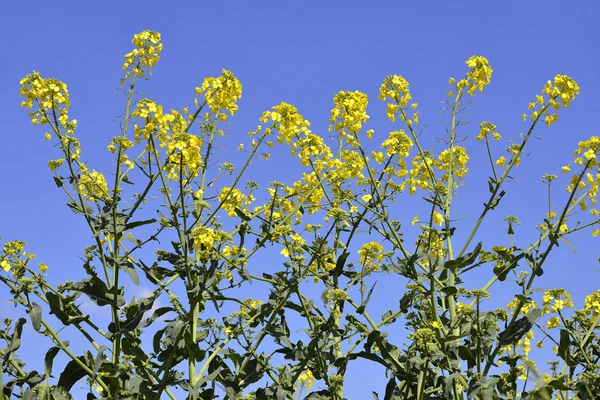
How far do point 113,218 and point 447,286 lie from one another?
2597mm

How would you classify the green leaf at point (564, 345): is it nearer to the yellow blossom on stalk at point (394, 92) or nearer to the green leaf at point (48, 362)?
the yellow blossom on stalk at point (394, 92)

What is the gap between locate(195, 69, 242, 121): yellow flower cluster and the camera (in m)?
5.29

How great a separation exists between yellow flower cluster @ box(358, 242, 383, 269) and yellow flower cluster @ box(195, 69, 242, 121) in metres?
1.62

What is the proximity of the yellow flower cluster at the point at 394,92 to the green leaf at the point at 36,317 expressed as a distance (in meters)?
3.37

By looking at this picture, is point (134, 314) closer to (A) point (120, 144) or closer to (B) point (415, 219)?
(A) point (120, 144)

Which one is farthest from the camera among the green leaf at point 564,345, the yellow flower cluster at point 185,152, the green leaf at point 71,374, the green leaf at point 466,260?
the green leaf at point 564,345

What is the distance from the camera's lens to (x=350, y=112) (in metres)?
5.88

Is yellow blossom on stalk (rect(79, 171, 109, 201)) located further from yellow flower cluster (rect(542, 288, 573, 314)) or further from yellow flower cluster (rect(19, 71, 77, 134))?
yellow flower cluster (rect(542, 288, 573, 314))

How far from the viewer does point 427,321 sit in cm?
546

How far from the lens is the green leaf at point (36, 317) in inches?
193

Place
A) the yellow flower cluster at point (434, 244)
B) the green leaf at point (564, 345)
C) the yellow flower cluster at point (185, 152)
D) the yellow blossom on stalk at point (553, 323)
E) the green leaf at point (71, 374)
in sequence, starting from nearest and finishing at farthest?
the yellow flower cluster at point (185, 152)
the green leaf at point (71, 374)
the green leaf at point (564, 345)
the yellow flower cluster at point (434, 244)
the yellow blossom on stalk at point (553, 323)

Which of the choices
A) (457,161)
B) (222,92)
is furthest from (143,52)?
(457,161)

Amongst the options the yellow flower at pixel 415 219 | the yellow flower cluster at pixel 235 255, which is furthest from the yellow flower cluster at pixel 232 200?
the yellow flower at pixel 415 219

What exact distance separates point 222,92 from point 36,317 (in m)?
2.16
